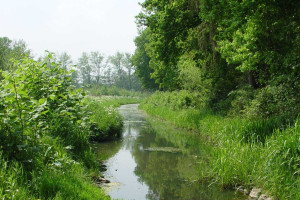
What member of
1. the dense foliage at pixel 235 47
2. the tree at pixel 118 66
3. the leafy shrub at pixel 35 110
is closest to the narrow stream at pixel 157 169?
the leafy shrub at pixel 35 110

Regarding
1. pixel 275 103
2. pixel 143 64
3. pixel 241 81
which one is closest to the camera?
pixel 275 103

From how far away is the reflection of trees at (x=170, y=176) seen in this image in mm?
6266

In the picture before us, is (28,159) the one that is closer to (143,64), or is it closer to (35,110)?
(35,110)

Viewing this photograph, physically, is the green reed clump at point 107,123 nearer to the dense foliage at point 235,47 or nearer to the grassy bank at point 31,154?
the grassy bank at point 31,154

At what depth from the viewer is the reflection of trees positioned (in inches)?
247

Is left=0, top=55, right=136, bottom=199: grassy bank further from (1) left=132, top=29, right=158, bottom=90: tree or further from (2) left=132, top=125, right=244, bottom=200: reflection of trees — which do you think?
(1) left=132, top=29, right=158, bottom=90: tree

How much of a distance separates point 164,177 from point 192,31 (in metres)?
10.4

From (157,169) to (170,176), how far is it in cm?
78

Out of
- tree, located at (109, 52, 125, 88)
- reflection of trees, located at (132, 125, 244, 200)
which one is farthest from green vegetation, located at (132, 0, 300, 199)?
tree, located at (109, 52, 125, 88)

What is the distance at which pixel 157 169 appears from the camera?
827 cm

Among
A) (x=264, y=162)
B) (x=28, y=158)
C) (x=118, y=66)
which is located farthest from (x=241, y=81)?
(x=118, y=66)

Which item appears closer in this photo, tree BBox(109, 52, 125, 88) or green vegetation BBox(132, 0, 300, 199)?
green vegetation BBox(132, 0, 300, 199)

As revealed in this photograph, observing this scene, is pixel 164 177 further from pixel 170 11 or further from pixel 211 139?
pixel 170 11

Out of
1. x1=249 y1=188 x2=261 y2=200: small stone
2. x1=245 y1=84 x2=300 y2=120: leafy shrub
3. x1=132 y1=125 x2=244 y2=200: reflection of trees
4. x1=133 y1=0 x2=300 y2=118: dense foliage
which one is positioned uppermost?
x1=133 y1=0 x2=300 y2=118: dense foliage
